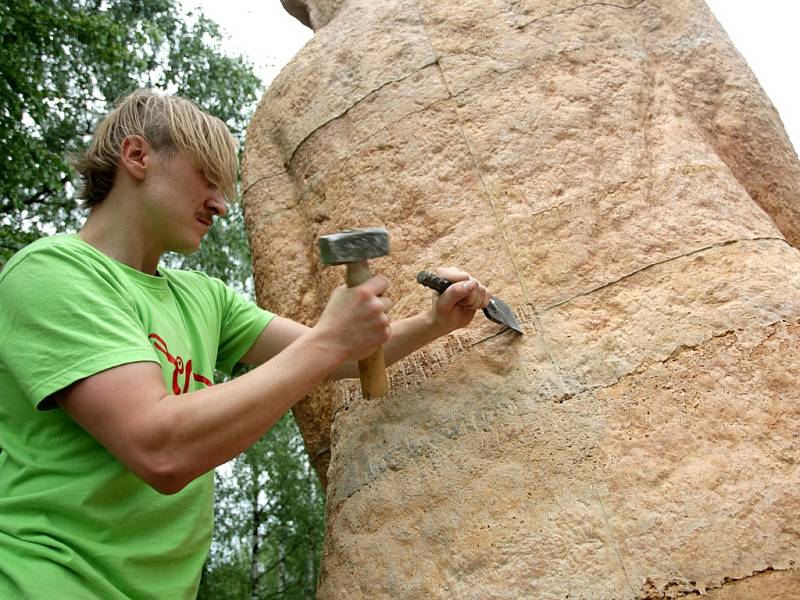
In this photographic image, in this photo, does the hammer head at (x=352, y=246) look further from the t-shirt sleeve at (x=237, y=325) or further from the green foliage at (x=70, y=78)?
the green foliage at (x=70, y=78)

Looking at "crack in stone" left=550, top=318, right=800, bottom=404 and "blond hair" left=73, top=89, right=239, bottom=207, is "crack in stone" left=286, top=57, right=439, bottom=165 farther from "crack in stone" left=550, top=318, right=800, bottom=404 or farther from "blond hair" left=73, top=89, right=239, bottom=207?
"crack in stone" left=550, top=318, right=800, bottom=404

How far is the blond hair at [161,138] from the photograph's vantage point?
2014 mm

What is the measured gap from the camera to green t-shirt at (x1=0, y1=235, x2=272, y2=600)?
1.59 metres

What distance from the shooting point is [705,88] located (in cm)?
267

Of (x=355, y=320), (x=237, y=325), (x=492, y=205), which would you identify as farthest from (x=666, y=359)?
(x=237, y=325)

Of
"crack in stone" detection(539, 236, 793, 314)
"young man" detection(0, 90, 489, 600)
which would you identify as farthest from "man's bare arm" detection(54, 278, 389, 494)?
"crack in stone" detection(539, 236, 793, 314)

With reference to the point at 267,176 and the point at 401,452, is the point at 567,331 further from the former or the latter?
the point at 267,176

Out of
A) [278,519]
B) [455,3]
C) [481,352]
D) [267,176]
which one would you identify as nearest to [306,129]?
[267,176]

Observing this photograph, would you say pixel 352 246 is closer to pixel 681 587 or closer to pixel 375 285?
pixel 375 285

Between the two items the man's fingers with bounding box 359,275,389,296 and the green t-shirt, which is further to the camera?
the man's fingers with bounding box 359,275,389,296

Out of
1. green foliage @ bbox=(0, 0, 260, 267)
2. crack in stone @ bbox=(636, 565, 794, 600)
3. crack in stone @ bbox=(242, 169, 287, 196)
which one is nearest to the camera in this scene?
crack in stone @ bbox=(636, 565, 794, 600)

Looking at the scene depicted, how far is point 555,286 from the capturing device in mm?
2297

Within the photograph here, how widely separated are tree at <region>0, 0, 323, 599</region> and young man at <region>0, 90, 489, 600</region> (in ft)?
1.51

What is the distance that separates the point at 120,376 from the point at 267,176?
1712 millimetres
